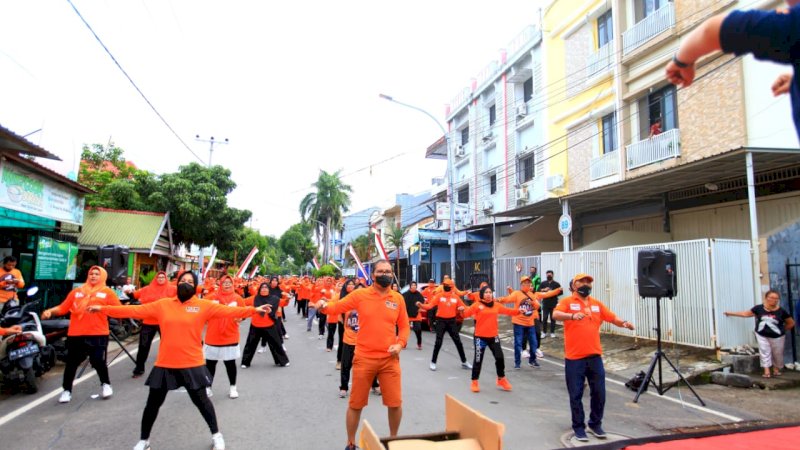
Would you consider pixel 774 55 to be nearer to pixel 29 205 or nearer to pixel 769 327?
pixel 769 327

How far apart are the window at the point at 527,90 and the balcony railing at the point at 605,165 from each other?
6693 mm

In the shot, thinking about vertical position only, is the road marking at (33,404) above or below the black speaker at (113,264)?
below

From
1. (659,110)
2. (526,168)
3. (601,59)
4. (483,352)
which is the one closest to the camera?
(483,352)

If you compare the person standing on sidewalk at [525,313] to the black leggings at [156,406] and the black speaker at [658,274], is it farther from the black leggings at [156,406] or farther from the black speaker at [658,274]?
the black leggings at [156,406]

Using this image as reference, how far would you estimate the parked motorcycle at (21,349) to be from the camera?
6824 mm

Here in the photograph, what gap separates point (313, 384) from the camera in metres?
8.04

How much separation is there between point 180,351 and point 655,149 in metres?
13.2

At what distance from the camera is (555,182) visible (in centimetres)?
1809

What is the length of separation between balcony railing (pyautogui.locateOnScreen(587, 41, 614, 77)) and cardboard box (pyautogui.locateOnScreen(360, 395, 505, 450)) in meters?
14.7

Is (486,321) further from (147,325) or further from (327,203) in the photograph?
(327,203)

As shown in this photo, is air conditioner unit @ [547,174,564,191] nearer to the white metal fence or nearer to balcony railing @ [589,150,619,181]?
balcony railing @ [589,150,619,181]

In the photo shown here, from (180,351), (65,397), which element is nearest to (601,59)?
(180,351)

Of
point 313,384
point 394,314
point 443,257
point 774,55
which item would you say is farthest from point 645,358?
point 443,257

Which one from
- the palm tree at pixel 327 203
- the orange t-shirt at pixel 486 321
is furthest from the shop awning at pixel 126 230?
the palm tree at pixel 327 203
